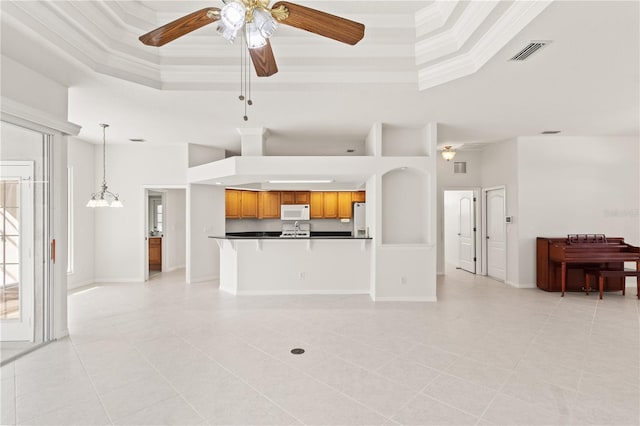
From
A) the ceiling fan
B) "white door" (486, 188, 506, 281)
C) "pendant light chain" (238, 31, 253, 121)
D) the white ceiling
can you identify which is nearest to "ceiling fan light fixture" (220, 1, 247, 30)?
the ceiling fan

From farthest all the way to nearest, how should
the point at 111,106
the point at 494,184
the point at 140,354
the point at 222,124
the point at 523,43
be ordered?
the point at 494,184, the point at 222,124, the point at 111,106, the point at 140,354, the point at 523,43

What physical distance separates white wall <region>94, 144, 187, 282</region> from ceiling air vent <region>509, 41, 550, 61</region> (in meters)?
5.83

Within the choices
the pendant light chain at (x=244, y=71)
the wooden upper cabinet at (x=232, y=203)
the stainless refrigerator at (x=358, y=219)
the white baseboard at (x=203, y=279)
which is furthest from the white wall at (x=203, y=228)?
the pendant light chain at (x=244, y=71)

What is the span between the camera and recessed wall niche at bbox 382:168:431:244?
17.1ft

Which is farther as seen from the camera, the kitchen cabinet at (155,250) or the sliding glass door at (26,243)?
the kitchen cabinet at (155,250)

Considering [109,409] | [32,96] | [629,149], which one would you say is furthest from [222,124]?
[629,149]

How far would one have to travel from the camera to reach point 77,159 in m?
6.04

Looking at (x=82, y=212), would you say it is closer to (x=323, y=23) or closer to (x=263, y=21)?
(x=263, y=21)

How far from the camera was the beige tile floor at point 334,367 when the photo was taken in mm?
2184

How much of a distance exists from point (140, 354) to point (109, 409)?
0.91 meters

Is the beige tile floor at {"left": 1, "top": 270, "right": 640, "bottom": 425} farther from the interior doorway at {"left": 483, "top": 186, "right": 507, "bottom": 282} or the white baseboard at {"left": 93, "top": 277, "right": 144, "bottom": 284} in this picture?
the interior doorway at {"left": 483, "top": 186, "right": 507, "bottom": 282}

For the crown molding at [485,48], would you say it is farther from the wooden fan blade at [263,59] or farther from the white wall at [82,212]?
the white wall at [82,212]

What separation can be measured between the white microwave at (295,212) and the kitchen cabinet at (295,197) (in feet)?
0.54

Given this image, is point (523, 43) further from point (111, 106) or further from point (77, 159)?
point (77, 159)
